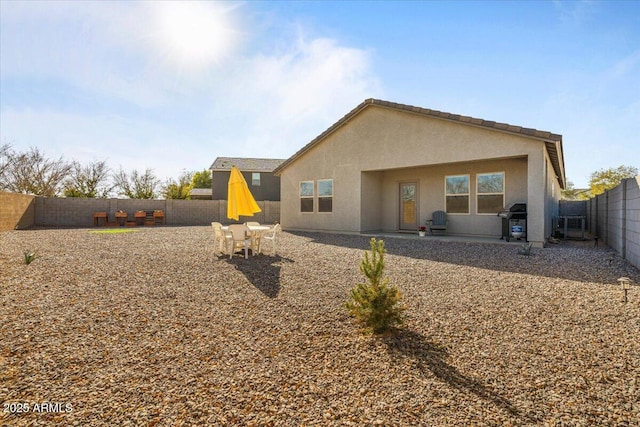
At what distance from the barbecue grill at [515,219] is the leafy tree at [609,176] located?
29.7 m

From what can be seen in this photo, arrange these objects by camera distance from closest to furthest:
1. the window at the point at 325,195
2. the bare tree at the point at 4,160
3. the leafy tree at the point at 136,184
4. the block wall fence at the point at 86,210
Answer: the window at the point at 325,195 → the block wall fence at the point at 86,210 → the bare tree at the point at 4,160 → the leafy tree at the point at 136,184

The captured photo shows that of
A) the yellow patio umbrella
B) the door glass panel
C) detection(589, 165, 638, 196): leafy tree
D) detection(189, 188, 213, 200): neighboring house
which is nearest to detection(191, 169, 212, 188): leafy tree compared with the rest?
detection(189, 188, 213, 200): neighboring house

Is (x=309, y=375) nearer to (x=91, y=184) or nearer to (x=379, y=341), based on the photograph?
(x=379, y=341)

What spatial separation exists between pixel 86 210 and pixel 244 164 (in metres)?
12.8

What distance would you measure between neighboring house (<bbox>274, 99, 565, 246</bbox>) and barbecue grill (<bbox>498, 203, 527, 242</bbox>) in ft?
1.94

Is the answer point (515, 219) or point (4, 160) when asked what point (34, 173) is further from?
point (515, 219)

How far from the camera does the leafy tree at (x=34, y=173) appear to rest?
22906mm

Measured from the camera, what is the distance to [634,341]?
124 inches

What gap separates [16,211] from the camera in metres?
15.5

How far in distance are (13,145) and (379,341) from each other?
101ft

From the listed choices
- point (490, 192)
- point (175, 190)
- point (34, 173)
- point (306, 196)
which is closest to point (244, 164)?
point (175, 190)

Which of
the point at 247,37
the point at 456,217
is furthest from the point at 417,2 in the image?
the point at 456,217

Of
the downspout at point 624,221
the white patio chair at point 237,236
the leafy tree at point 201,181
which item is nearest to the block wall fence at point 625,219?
the downspout at point 624,221

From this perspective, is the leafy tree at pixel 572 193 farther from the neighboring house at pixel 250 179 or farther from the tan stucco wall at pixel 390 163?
the neighboring house at pixel 250 179
